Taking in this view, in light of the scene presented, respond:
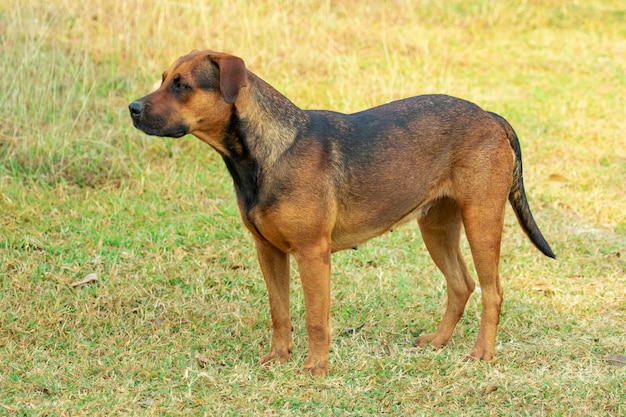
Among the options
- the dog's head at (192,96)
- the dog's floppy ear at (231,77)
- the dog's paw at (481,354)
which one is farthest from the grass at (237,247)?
the dog's floppy ear at (231,77)

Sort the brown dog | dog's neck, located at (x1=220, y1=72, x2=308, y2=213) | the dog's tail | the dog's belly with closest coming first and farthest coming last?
1. the brown dog
2. dog's neck, located at (x1=220, y1=72, x2=308, y2=213)
3. the dog's belly
4. the dog's tail

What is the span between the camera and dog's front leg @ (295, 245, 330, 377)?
15.9ft

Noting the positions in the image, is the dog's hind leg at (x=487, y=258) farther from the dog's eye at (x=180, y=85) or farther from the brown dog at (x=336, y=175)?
the dog's eye at (x=180, y=85)

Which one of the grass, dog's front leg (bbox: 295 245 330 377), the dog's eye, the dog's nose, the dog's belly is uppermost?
the dog's eye

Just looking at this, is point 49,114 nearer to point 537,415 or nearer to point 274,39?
point 274,39

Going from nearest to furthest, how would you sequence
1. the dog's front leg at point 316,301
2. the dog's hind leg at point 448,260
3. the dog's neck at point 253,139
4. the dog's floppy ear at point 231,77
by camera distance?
the dog's floppy ear at point 231,77 → the dog's neck at point 253,139 → the dog's front leg at point 316,301 → the dog's hind leg at point 448,260

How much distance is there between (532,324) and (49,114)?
472cm

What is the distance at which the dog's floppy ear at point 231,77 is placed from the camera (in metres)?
4.54

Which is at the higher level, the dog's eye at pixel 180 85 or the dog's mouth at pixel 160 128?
the dog's eye at pixel 180 85

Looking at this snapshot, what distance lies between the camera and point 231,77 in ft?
14.9

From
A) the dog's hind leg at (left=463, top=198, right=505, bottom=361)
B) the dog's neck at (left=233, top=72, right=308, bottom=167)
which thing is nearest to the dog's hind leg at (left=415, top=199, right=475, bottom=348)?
the dog's hind leg at (left=463, top=198, right=505, bottom=361)

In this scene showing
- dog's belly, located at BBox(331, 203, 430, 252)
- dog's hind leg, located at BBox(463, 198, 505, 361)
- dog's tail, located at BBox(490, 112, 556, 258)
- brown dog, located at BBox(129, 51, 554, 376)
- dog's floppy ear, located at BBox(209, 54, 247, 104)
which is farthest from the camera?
dog's tail, located at BBox(490, 112, 556, 258)

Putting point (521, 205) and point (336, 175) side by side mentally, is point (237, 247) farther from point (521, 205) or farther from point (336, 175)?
point (521, 205)

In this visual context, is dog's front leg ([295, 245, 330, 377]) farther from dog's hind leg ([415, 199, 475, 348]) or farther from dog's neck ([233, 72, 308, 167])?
dog's hind leg ([415, 199, 475, 348])
